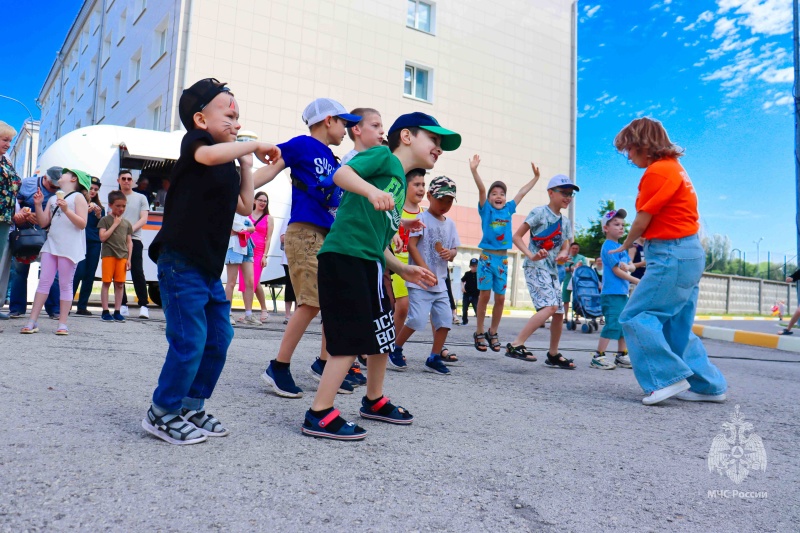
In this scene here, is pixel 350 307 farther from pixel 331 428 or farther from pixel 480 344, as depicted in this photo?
pixel 480 344

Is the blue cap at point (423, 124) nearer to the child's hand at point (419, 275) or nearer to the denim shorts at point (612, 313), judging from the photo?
the child's hand at point (419, 275)

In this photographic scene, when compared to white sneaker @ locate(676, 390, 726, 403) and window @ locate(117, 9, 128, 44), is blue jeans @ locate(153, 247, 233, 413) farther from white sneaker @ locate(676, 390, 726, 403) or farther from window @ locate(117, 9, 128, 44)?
window @ locate(117, 9, 128, 44)

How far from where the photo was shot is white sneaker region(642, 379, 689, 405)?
386 centimetres

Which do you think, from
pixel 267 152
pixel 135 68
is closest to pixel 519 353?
pixel 267 152

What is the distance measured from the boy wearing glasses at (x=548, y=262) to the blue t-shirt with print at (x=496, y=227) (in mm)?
374

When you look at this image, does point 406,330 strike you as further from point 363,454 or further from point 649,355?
point 363,454

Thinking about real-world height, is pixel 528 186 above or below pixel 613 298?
above

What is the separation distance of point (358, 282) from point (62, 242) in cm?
429

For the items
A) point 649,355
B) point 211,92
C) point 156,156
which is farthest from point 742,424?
point 156,156

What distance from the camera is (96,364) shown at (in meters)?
4.18

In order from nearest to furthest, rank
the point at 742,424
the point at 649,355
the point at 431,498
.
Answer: the point at 431,498 → the point at 742,424 → the point at 649,355

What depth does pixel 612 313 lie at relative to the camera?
5.92 m

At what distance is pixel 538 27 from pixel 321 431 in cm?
2378

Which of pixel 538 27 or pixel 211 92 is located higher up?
pixel 538 27
